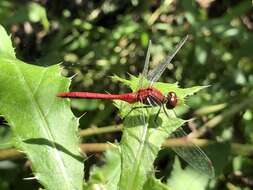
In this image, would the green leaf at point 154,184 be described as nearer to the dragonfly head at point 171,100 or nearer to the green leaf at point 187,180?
the dragonfly head at point 171,100

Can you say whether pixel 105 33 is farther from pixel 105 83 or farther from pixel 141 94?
pixel 141 94

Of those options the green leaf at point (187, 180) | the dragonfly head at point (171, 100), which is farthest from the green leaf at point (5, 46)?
the green leaf at point (187, 180)

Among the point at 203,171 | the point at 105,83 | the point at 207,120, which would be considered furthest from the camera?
the point at 105,83

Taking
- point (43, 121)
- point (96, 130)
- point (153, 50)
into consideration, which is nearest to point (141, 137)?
point (43, 121)

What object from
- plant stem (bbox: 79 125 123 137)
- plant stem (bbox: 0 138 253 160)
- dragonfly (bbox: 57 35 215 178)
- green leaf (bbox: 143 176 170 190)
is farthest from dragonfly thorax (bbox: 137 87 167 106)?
green leaf (bbox: 143 176 170 190)

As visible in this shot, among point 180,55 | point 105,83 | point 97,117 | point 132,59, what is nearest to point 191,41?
point 180,55

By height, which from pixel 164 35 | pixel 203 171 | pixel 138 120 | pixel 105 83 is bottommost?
pixel 203 171

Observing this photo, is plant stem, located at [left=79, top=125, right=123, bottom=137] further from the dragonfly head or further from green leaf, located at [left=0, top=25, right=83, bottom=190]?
green leaf, located at [left=0, top=25, right=83, bottom=190]
